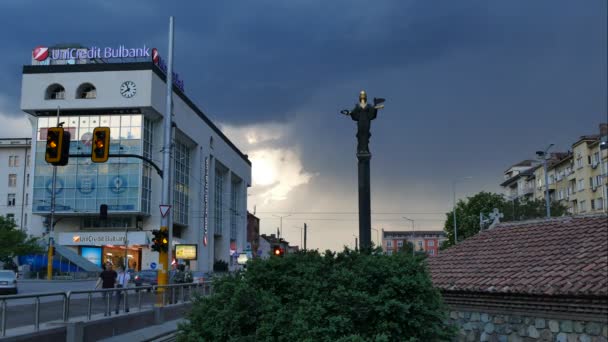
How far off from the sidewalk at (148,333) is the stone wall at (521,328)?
27.1 feet

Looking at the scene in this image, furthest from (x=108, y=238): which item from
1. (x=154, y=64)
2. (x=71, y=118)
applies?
(x=154, y=64)

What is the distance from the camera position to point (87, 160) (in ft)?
246

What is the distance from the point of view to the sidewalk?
17953mm

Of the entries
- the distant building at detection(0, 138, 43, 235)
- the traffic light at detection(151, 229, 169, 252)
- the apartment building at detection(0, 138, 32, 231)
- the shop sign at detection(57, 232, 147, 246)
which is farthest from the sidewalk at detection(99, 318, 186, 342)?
the apartment building at detection(0, 138, 32, 231)

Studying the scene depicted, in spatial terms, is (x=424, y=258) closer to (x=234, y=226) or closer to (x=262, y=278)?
(x=262, y=278)

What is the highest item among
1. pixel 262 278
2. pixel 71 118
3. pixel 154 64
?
pixel 154 64

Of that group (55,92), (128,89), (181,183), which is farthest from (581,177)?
(55,92)

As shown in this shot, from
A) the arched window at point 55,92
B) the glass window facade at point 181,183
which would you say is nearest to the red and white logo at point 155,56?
the arched window at point 55,92

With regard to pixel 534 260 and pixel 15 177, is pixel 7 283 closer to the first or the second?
pixel 534 260

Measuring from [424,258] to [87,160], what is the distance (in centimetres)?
7062

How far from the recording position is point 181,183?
86.4m

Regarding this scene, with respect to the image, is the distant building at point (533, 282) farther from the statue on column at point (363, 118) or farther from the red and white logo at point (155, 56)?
the red and white logo at point (155, 56)

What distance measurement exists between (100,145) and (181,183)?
66362 millimetres

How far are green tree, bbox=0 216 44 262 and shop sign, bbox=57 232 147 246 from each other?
7.44m
